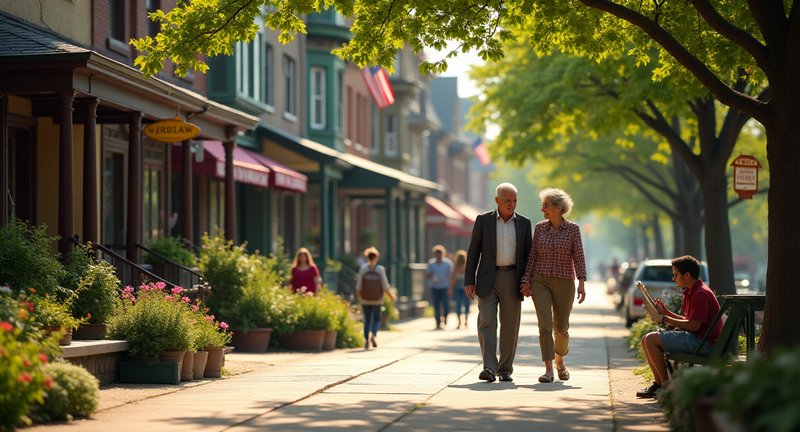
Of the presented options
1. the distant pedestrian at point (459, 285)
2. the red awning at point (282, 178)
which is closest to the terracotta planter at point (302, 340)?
the red awning at point (282, 178)

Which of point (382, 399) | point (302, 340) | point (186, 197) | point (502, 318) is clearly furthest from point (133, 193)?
point (382, 399)

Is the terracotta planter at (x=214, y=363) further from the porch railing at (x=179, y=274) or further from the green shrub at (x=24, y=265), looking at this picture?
the porch railing at (x=179, y=274)

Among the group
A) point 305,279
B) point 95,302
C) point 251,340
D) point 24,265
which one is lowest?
point 251,340

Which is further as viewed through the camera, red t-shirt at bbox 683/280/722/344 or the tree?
the tree

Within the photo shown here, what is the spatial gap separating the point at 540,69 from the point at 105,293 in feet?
56.0

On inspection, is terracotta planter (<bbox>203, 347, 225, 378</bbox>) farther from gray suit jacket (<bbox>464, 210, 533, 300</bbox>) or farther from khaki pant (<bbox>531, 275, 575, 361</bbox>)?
khaki pant (<bbox>531, 275, 575, 361</bbox>)

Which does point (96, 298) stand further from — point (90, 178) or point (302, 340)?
point (302, 340)

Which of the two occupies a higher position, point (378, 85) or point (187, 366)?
point (378, 85)

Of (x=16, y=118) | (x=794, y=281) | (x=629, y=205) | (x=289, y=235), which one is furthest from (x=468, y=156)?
(x=794, y=281)

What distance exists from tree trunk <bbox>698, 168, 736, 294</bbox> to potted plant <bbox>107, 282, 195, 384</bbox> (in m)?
11.1

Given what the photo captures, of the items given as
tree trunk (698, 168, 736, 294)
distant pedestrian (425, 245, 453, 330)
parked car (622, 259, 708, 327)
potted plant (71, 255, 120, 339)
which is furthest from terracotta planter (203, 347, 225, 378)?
distant pedestrian (425, 245, 453, 330)

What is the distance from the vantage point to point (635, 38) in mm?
16656

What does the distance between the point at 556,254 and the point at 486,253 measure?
702 mm

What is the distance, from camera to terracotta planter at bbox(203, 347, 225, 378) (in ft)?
49.6
